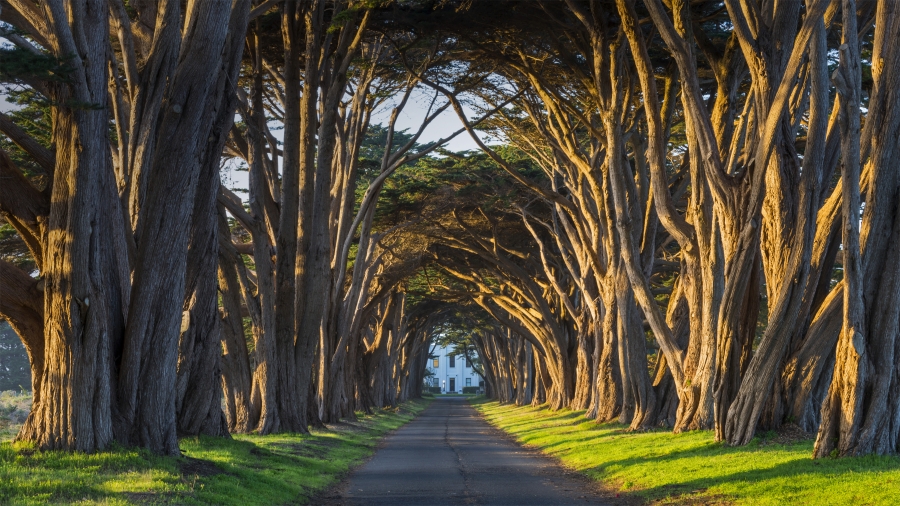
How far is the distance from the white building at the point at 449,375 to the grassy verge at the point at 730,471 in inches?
5088

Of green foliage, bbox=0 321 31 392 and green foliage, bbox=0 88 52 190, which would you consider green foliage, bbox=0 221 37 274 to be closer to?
green foliage, bbox=0 88 52 190

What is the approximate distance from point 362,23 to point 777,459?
36.1ft

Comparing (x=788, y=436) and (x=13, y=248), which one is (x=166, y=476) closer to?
(x=788, y=436)

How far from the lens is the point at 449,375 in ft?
491

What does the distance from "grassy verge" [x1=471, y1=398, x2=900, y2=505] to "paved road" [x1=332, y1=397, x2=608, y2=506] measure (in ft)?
1.96

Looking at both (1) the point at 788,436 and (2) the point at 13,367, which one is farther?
(2) the point at 13,367

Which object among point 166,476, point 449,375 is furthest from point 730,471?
point 449,375

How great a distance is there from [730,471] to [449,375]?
138620 millimetres

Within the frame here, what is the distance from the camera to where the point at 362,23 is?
19000 millimetres

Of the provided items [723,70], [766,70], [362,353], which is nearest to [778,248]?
[766,70]

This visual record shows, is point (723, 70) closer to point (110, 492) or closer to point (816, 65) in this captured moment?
point (816, 65)

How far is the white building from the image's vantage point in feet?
484

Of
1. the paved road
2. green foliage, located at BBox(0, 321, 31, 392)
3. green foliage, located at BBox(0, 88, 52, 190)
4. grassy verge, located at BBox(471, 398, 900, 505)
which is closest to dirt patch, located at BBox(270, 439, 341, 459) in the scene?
the paved road

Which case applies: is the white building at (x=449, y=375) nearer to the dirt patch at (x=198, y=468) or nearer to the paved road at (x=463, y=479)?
the paved road at (x=463, y=479)
